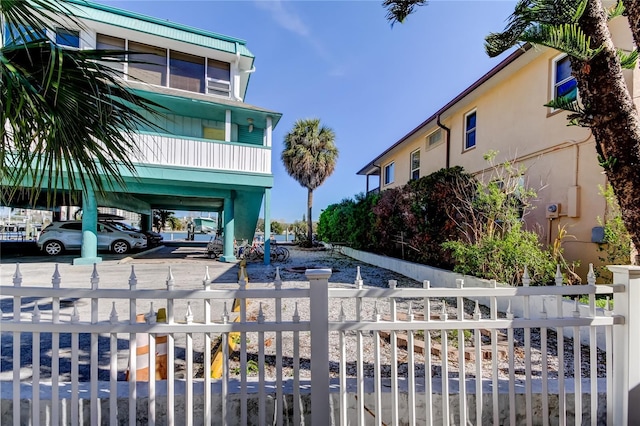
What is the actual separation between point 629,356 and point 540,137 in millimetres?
6770

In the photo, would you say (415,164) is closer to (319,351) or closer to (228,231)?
(228,231)

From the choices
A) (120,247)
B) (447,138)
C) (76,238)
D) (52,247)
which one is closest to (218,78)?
(120,247)

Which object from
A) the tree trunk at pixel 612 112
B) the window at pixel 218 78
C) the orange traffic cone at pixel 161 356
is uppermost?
the window at pixel 218 78

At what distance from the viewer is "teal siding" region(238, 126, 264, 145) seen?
11844mm

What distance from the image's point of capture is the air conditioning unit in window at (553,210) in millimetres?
6656

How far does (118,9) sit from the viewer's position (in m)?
Answer: 10.4

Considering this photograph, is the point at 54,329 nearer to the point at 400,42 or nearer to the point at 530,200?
the point at 400,42

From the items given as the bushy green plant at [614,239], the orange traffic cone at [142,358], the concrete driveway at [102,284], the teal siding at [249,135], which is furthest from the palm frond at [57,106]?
the teal siding at [249,135]

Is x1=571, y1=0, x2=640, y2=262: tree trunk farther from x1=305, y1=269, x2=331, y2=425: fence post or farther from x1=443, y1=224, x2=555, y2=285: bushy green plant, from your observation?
x1=443, y1=224, x2=555, y2=285: bushy green plant

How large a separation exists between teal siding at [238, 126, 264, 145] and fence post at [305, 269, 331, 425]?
35.5 feet

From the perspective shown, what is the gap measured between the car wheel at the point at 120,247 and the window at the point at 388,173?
14.2 metres

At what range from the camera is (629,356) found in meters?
2.19

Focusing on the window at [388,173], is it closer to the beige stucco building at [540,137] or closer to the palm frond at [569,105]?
the beige stucco building at [540,137]

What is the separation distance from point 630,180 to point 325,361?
2.43 meters
